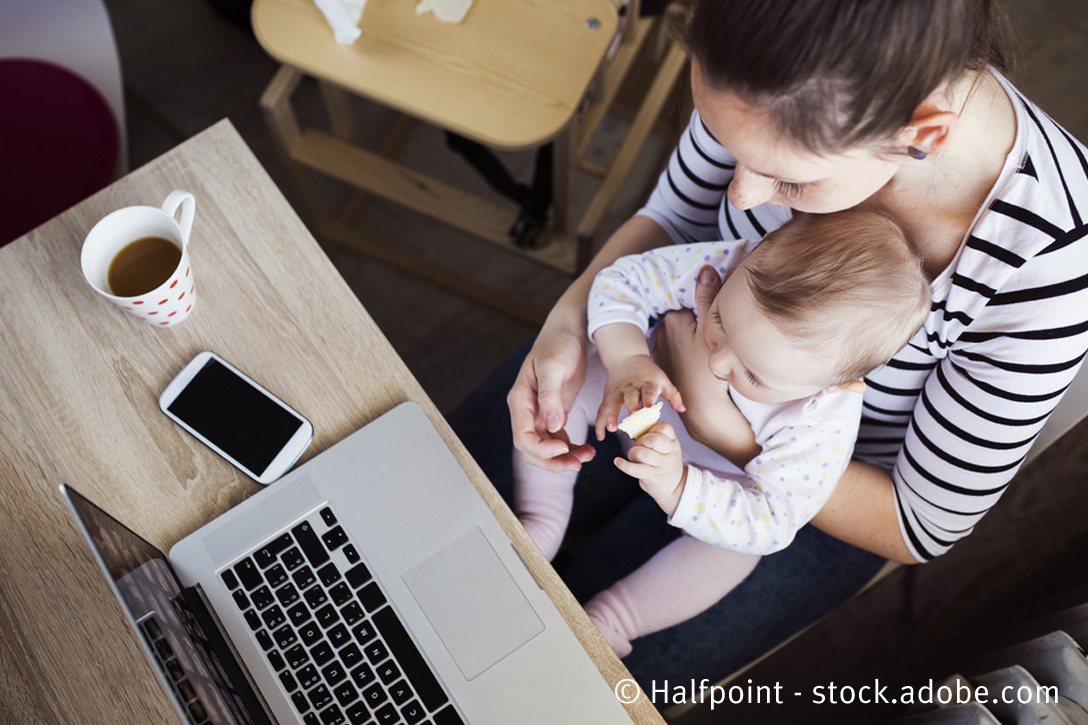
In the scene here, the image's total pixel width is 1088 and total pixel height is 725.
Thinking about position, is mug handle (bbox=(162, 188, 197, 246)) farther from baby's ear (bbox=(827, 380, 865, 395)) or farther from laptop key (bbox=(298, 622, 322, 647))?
baby's ear (bbox=(827, 380, 865, 395))

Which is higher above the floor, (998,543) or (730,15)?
(730,15)

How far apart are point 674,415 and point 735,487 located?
0.15 m

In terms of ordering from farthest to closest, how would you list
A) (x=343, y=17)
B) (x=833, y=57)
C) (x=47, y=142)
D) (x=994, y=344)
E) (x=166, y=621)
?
(x=47, y=142)
(x=343, y=17)
(x=994, y=344)
(x=166, y=621)
(x=833, y=57)

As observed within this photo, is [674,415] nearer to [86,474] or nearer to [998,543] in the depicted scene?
[86,474]

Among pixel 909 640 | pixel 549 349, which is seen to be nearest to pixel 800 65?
pixel 549 349

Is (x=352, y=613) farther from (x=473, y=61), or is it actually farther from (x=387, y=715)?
(x=473, y=61)

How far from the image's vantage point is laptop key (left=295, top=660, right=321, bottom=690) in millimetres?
714

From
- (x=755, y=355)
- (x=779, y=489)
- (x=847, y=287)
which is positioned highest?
(x=847, y=287)

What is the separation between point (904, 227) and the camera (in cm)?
79

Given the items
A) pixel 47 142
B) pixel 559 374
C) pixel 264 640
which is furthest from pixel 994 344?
pixel 47 142

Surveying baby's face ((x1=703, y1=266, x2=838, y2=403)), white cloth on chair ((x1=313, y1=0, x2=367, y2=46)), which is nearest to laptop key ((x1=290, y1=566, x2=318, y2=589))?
baby's face ((x1=703, y1=266, x2=838, y2=403))

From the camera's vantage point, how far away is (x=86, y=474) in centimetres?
76

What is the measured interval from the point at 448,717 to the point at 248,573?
248 mm

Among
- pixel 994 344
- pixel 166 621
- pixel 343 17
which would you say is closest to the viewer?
pixel 166 621
